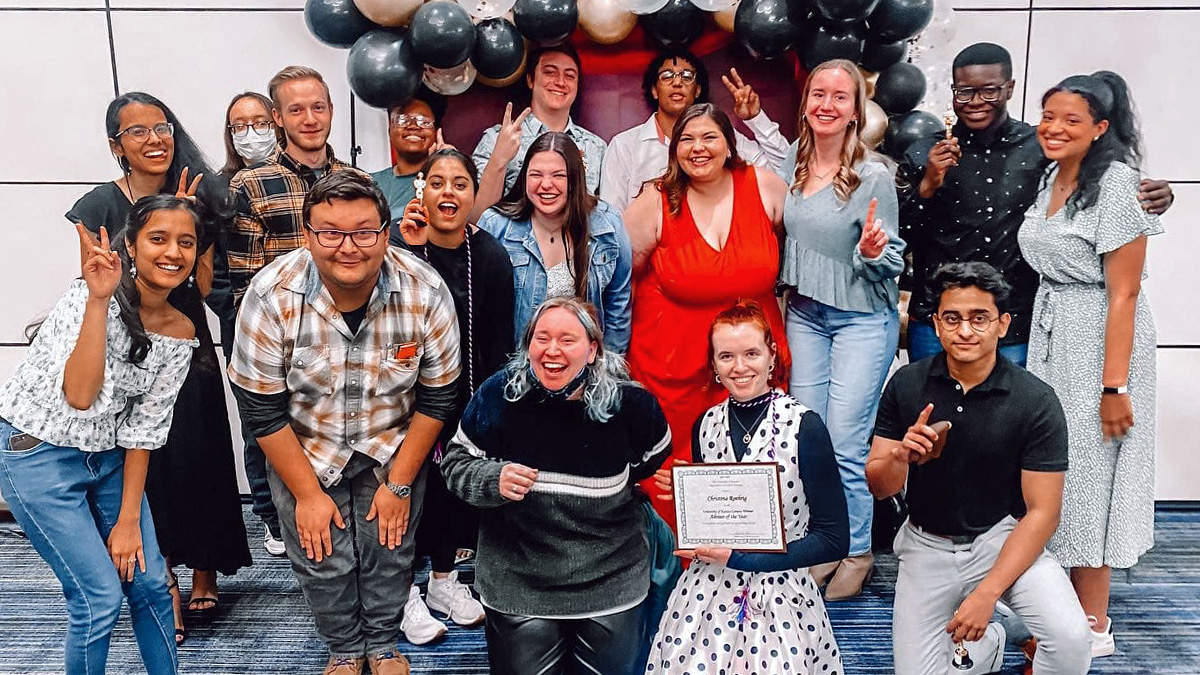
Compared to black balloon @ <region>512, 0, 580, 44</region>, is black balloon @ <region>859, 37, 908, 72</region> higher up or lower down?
lower down

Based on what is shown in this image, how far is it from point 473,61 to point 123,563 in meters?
2.05

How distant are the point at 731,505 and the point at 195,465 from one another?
177 centimetres

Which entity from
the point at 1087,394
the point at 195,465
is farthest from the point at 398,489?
the point at 1087,394

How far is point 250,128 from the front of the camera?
3.22m

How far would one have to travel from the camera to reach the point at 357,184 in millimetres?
2180

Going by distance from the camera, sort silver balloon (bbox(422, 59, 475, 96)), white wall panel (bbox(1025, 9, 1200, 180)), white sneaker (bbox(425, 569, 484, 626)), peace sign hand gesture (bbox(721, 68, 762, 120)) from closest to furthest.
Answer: white sneaker (bbox(425, 569, 484, 626)), peace sign hand gesture (bbox(721, 68, 762, 120)), silver balloon (bbox(422, 59, 475, 96)), white wall panel (bbox(1025, 9, 1200, 180))

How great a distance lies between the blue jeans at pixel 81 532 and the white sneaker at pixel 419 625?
2.57 ft

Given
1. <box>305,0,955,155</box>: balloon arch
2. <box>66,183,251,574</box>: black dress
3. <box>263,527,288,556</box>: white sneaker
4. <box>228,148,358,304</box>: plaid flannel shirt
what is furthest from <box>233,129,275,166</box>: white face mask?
<box>263,527,288,556</box>: white sneaker

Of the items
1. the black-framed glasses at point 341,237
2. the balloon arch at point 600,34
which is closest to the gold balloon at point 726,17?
the balloon arch at point 600,34

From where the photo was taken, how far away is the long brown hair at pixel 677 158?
274cm

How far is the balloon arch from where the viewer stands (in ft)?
10.3

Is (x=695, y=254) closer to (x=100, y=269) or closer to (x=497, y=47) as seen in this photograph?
(x=497, y=47)

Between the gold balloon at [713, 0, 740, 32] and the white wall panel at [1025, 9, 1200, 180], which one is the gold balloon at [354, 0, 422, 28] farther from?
the white wall panel at [1025, 9, 1200, 180]

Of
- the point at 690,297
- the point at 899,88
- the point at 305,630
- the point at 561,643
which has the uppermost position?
the point at 899,88
